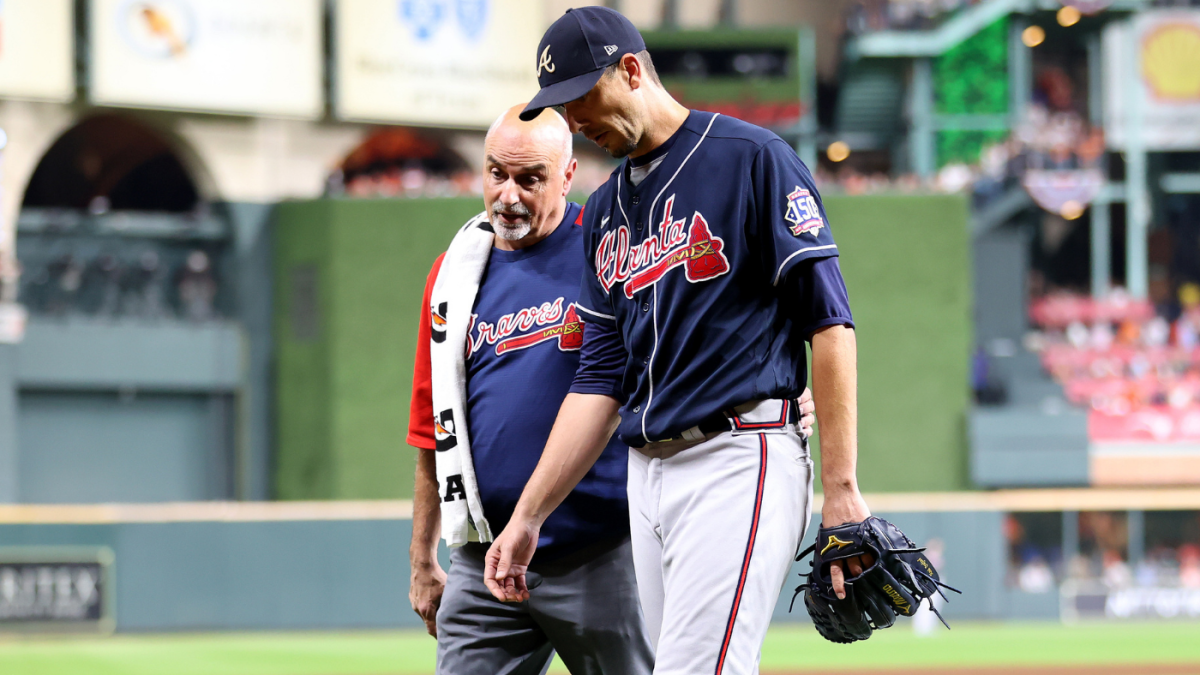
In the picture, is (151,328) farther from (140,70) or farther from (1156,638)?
(1156,638)

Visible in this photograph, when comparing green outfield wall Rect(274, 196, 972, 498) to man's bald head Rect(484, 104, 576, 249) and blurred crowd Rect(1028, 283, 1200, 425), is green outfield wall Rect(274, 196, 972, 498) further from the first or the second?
man's bald head Rect(484, 104, 576, 249)

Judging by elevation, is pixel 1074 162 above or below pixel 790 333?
above

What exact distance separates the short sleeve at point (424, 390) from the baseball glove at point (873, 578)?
45.9 inches

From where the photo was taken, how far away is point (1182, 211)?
2431cm

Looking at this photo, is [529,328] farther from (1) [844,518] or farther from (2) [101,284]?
(2) [101,284]

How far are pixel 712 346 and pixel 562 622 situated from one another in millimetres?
882

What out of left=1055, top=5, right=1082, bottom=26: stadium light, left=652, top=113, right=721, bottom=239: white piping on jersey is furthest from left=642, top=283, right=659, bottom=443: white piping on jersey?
left=1055, top=5, right=1082, bottom=26: stadium light

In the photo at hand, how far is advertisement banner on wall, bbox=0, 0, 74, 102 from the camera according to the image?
674 inches

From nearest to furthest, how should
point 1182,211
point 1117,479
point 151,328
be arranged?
point 1117,479 → point 151,328 → point 1182,211

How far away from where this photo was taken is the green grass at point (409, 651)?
423 inches

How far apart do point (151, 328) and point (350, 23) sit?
206 inches

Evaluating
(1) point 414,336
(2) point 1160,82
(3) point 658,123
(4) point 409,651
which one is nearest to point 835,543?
(3) point 658,123

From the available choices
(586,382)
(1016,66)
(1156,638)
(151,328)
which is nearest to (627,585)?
(586,382)

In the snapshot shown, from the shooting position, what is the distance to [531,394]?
3.13m
